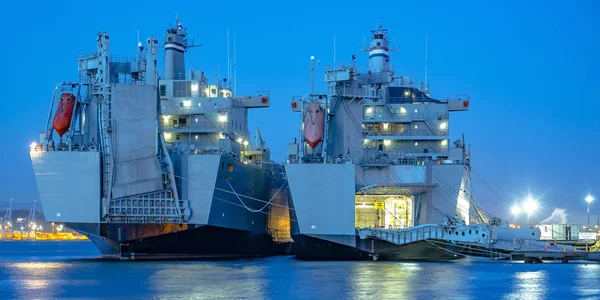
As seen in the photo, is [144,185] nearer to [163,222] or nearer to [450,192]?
[163,222]

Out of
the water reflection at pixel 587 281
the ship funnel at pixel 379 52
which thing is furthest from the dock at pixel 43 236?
the water reflection at pixel 587 281

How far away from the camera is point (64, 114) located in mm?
40438

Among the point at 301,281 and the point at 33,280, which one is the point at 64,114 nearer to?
the point at 33,280

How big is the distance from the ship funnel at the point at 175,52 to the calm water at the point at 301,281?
12532mm

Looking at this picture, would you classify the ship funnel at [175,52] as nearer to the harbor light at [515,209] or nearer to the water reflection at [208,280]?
the water reflection at [208,280]

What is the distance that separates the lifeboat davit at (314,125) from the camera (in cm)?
4153

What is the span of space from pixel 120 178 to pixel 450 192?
594 inches

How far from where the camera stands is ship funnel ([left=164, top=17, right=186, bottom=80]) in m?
50.0

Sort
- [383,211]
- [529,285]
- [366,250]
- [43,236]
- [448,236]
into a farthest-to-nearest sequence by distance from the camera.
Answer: [43,236]
[383,211]
[366,250]
[448,236]
[529,285]

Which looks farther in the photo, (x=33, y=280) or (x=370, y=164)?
(x=370, y=164)

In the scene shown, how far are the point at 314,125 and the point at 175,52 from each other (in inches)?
497

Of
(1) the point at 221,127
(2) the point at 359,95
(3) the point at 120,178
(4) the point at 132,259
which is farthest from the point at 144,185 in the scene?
(2) the point at 359,95

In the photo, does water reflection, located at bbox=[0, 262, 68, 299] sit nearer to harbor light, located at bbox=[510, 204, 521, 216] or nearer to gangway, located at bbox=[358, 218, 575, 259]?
gangway, located at bbox=[358, 218, 575, 259]

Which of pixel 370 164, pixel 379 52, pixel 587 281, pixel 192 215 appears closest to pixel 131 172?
pixel 192 215
